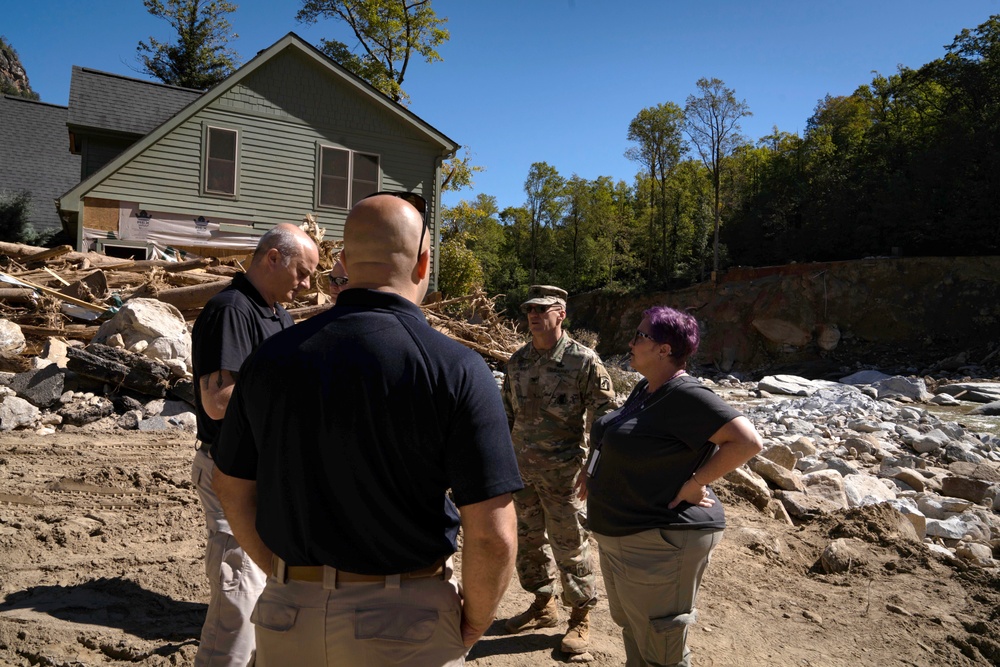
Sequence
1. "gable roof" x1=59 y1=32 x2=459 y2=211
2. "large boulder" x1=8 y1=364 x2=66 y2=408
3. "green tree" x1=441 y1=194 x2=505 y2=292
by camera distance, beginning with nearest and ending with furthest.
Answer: "large boulder" x1=8 y1=364 x2=66 y2=408 < "gable roof" x1=59 y1=32 x2=459 y2=211 < "green tree" x1=441 y1=194 x2=505 y2=292

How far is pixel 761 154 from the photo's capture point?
57312 millimetres

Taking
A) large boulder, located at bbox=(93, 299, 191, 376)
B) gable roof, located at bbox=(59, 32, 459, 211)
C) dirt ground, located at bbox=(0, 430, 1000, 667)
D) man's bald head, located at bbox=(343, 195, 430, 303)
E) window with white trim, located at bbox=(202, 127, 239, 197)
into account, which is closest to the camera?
man's bald head, located at bbox=(343, 195, 430, 303)

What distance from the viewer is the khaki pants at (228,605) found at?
2930mm

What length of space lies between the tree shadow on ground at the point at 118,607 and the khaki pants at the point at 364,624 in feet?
9.43

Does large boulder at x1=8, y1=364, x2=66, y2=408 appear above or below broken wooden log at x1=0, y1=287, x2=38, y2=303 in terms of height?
below

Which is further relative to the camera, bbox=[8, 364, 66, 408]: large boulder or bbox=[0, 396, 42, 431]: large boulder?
bbox=[8, 364, 66, 408]: large boulder

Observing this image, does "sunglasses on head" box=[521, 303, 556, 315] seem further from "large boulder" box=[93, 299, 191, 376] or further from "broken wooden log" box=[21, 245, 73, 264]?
"broken wooden log" box=[21, 245, 73, 264]

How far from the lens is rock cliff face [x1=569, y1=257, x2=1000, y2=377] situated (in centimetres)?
2783

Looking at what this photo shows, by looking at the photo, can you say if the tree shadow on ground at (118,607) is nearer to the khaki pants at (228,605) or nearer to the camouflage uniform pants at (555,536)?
the khaki pants at (228,605)

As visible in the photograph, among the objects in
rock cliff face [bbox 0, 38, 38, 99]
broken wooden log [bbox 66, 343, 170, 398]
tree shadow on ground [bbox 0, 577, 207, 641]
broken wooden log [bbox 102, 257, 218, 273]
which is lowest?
tree shadow on ground [bbox 0, 577, 207, 641]

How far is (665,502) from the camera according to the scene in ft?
10.3

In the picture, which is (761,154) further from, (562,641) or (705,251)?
(562,641)

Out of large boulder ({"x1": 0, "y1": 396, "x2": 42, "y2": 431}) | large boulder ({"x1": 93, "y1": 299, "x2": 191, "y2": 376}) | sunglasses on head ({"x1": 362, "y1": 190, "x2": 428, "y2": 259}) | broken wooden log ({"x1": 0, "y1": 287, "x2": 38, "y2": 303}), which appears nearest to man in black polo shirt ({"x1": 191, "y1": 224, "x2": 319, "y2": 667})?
sunglasses on head ({"x1": 362, "y1": 190, "x2": 428, "y2": 259})

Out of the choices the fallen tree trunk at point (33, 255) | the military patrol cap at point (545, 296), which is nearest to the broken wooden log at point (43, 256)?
the fallen tree trunk at point (33, 255)
